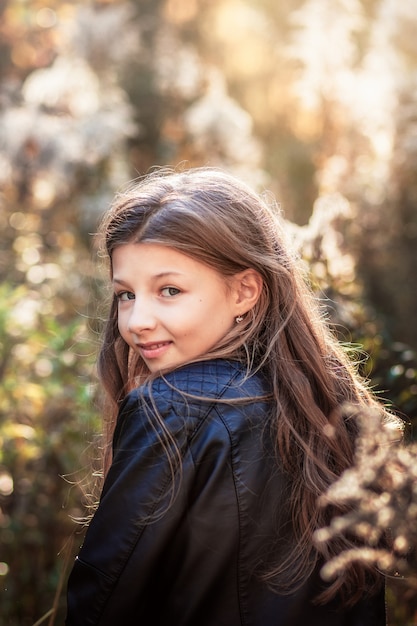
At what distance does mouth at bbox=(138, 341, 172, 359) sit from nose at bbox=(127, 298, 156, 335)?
5 centimetres

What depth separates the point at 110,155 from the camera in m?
7.24

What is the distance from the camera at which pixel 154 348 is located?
1767mm

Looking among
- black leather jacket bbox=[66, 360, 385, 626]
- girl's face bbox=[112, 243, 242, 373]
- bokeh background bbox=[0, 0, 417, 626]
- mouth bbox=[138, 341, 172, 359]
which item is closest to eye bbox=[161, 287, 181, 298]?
girl's face bbox=[112, 243, 242, 373]

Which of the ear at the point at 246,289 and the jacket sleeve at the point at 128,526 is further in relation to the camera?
the ear at the point at 246,289

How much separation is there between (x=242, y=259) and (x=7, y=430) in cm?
188

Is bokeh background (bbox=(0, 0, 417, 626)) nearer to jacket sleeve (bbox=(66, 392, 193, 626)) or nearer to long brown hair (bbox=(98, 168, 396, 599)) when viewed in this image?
jacket sleeve (bbox=(66, 392, 193, 626))

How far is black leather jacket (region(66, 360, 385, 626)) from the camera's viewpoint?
1.48 metres

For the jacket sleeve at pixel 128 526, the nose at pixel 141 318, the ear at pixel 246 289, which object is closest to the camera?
the jacket sleeve at pixel 128 526

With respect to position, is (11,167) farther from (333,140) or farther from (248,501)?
(248,501)

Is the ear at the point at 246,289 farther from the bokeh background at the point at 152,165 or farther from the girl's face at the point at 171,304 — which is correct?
the bokeh background at the point at 152,165

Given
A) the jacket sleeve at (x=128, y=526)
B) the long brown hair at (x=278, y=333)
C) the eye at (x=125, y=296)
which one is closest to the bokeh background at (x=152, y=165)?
the jacket sleeve at (x=128, y=526)

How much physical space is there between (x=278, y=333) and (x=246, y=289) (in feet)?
0.48

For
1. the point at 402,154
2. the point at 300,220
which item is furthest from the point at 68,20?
the point at 300,220

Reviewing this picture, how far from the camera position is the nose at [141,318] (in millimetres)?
1722
